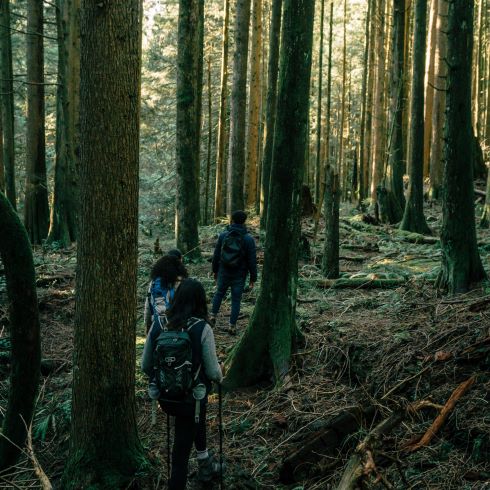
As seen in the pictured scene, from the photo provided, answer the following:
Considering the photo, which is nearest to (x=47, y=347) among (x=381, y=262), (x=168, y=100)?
(x=381, y=262)

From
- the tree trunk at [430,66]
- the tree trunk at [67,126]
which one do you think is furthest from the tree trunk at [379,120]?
the tree trunk at [67,126]

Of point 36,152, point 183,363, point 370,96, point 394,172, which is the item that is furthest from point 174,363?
point 370,96

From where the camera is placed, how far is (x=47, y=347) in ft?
27.8

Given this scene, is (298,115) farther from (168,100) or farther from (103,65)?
(168,100)

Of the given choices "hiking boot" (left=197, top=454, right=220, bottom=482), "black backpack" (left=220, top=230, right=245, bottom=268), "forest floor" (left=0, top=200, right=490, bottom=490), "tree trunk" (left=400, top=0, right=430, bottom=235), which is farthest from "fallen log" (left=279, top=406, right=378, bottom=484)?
"tree trunk" (left=400, top=0, right=430, bottom=235)

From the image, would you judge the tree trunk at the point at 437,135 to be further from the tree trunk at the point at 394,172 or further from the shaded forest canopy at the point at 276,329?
the shaded forest canopy at the point at 276,329

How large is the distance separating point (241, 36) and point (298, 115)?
1062 centimetres

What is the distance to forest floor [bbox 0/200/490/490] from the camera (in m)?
4.34

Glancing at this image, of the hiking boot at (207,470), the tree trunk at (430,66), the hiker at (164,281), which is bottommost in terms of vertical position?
the hiking boot at (207,470)

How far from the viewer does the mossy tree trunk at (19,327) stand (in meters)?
4.65

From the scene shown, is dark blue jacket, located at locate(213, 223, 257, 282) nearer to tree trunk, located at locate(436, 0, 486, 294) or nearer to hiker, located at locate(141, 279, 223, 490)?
tree trunk, located at locate(436, 0, 486, 294)

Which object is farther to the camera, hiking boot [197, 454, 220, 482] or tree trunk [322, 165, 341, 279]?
tree trunk [322, 165, 341, 279]

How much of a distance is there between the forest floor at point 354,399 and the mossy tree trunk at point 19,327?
0.42 meters

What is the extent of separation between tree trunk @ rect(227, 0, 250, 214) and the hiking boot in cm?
1101
